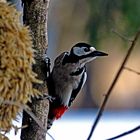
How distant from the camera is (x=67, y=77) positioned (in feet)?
4.43

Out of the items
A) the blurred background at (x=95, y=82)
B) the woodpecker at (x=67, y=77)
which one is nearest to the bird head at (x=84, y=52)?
the woodpecker at (x=67, y=77)

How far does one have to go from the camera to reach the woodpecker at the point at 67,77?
125 centimetres

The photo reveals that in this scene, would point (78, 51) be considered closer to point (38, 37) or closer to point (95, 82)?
point (38, 37)

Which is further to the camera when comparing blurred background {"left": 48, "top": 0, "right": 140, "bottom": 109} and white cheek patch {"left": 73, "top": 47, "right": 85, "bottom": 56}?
blurred background {"left": 48, "top": 0, "right": 140, "bottom": 109}

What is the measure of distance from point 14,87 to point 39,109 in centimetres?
13

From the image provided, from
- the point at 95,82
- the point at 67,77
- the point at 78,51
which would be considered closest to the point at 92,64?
the point at 95,82

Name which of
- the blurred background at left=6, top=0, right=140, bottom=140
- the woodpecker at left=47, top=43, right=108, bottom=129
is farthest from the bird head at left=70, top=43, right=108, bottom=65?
the blurred background at left=6, top=0, right=140, bottom=140

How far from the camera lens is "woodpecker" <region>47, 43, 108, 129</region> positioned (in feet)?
4.09

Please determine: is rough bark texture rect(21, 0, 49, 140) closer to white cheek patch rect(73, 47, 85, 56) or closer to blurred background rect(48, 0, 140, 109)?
white cheek patch rect(73, 47, 85, 56)

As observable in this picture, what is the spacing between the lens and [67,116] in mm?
4660

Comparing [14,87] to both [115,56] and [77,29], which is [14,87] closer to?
[77,29]

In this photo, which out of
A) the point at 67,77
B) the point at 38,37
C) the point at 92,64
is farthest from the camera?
the point at 92,64

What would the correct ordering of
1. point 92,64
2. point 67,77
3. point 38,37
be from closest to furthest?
point 38,37 → point 67,77 → point 92,64

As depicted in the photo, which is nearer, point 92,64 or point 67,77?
point 67,77
